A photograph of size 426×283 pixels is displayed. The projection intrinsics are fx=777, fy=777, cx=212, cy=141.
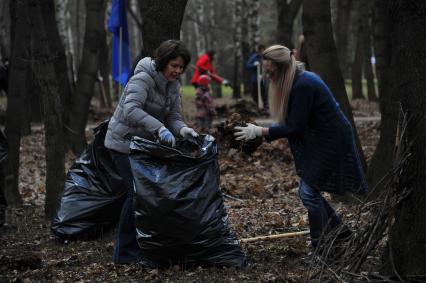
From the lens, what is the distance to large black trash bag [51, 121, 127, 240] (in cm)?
691

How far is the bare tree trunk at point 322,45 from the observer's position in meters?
8.37

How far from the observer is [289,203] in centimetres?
881

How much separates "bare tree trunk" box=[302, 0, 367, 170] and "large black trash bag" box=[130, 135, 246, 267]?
307cm

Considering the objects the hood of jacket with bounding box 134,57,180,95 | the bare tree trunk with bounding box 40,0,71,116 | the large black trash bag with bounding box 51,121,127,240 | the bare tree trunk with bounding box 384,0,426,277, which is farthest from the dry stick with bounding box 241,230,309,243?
the bare tree trunk with bounding box 40,0,71,116

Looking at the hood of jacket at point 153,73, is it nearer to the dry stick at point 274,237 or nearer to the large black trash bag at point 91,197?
the large black trash bag at point 91,197

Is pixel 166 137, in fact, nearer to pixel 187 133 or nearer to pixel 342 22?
pixel 187 133

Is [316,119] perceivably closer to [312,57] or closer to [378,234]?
[378,234]

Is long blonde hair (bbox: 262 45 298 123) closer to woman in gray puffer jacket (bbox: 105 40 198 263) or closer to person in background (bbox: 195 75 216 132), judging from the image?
woman in gray puffer jacket (bbox: 105 40 198 263)

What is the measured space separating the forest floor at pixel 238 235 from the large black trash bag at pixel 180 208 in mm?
131

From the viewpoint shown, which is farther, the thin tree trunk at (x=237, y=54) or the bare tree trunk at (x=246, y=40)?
the bare tree trunk at (x=246, y=40)

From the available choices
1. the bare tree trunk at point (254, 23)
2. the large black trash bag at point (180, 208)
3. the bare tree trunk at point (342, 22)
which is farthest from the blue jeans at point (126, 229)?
the bare tree trunk at point (254, 23)

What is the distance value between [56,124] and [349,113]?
3.12 m

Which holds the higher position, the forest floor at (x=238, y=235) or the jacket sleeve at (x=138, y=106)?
the jacket sleeve at (x=138, y=106)

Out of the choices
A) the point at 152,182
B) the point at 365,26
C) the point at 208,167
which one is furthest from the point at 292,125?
the point at 365,26
